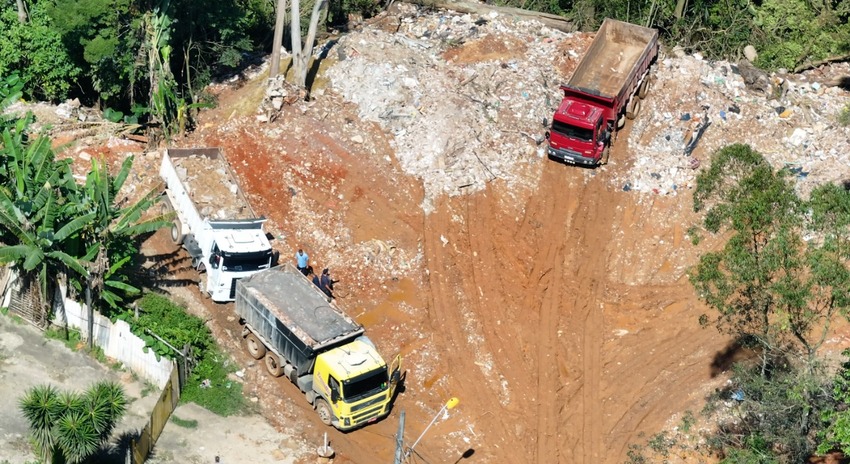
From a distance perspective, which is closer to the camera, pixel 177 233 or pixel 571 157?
pixel 177 233

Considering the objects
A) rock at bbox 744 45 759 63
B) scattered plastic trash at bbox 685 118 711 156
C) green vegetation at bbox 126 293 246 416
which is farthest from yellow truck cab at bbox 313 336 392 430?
rock at bbox 744 45 759 63

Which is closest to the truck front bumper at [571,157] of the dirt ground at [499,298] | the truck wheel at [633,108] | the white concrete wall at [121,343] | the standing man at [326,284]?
the dirt ground at [499,298]

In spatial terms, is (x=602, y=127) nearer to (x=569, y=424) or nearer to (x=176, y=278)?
(x=569, y=424)

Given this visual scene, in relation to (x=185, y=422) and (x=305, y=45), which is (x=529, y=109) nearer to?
(x=305, y=45)

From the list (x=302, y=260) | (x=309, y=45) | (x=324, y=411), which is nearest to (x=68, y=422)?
(x=324, y=411)

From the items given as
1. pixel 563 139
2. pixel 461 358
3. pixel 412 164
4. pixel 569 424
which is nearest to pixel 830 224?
pixel 569 424

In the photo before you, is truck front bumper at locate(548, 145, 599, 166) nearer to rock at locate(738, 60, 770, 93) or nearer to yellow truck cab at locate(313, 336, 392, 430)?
rock at locate(738, 60, 770, 93)
